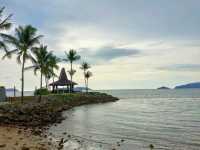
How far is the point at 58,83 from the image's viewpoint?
233 feet

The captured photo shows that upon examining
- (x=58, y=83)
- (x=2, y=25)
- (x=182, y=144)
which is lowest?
(x=182, y=144)

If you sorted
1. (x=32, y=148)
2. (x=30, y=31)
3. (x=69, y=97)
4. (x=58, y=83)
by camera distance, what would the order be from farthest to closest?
(x=58, y=83) < (x=69, y=97) < (x=30, y=31) < (x=32, y=148)

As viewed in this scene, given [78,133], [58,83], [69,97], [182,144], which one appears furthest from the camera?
[58,83]

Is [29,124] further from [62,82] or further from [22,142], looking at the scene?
[62,82]

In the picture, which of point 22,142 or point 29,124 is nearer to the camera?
point 22,142

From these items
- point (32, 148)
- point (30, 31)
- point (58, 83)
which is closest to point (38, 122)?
point (32, 148)

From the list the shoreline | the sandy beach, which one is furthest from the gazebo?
the sandy beach

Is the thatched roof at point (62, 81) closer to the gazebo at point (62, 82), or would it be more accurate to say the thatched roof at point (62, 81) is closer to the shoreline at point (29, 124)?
the gazebo at point (62, 82)

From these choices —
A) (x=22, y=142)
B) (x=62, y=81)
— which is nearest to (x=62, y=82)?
(x=62, y=81)

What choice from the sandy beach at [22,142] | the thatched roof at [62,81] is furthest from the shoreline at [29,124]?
the thatched roof at [62,81]

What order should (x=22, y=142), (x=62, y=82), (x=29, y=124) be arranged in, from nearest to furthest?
(x=22, y=142), (x=29, y=124), (x=62, y=82)

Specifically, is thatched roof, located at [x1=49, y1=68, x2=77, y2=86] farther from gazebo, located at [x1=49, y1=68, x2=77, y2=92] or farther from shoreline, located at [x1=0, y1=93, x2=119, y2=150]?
shoreline, located at [x1=0, y1=93, x2=119, y2=150]

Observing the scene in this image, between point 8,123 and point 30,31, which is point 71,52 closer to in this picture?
point 30,31

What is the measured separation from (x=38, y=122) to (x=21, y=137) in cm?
920
